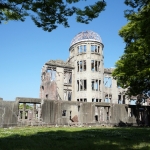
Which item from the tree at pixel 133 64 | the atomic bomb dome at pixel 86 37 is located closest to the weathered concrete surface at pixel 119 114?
the tree at pixel 133 64

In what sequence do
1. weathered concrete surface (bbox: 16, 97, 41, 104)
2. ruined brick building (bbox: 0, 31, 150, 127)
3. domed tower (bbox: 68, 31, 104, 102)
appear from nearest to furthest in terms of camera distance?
weathered concrete surface (bbox: 16, 97, 41, 104), ruined brick building (bbox: 0, 31, 150, 127), domed tower (bbox: 68, 31, 104, 102)

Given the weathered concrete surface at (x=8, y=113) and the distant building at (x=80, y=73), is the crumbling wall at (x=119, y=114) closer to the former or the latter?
the distant building at (x=80, y=73)

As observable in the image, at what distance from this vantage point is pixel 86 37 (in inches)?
1668

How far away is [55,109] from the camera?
28.2 metres

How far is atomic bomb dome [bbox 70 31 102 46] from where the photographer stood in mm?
42344

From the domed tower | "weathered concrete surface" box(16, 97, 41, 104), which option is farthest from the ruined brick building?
"weathered concrete surface" box(16, 97, 41, 104)

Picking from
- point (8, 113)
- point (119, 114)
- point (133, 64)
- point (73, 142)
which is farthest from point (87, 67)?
point (73, 142)

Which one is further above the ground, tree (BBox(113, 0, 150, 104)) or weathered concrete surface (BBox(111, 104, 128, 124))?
tree (BBox(113, 0, 150, 104))

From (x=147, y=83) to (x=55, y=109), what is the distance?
11.8 metres

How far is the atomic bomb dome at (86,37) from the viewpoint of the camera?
139 ft

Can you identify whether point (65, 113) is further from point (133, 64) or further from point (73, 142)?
point (73, 142)

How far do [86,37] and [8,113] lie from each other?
23273 millimetres

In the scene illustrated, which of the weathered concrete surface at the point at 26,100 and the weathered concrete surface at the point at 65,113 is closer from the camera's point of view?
the weathered concrete surface at the point at 65,113

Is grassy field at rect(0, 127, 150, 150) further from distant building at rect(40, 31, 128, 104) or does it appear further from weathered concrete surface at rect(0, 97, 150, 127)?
distant building at rect(40, 31, 128, 104)
